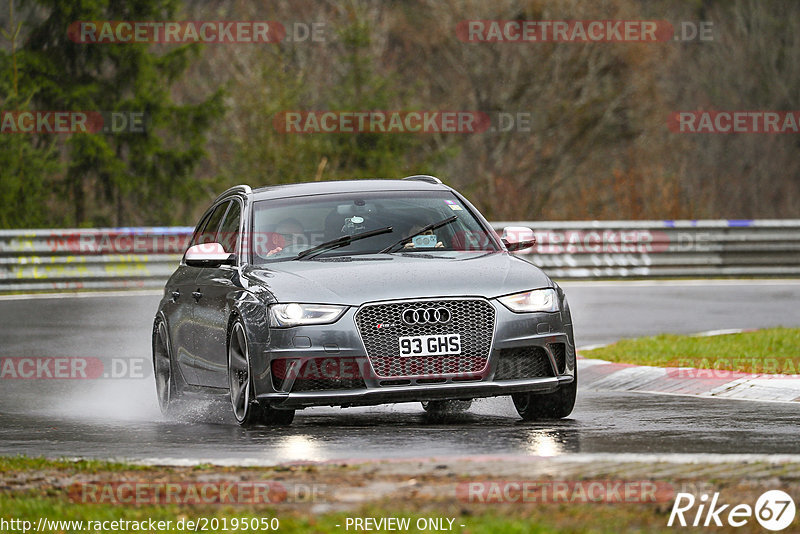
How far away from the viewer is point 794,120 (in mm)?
51406

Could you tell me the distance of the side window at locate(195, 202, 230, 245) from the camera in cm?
1280

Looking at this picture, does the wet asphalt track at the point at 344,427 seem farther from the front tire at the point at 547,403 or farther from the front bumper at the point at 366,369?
the front bumper at the point at 366,369

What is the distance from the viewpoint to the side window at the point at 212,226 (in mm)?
12797

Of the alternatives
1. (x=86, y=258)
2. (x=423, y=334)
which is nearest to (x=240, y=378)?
(x=423, y=334)

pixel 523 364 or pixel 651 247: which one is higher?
pixel 523 364

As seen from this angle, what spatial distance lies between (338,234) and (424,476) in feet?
13.2

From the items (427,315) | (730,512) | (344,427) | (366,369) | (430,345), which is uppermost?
(427,315)

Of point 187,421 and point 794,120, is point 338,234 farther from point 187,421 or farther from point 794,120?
point 794,120

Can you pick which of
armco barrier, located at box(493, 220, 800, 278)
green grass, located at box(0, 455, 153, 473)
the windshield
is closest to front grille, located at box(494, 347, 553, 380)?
the windshield

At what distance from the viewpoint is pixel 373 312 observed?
9922mm

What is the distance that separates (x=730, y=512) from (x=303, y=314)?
13.3ft

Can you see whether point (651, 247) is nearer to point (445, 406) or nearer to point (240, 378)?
point (445, 406)

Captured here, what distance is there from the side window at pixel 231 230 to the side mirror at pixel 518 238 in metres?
1.88

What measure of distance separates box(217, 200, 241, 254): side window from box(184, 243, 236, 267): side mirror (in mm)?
167
